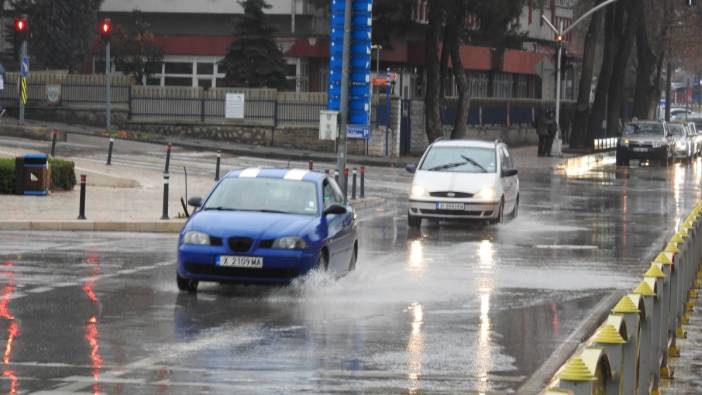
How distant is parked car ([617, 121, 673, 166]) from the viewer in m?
65.6

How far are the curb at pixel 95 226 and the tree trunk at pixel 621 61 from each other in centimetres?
5423

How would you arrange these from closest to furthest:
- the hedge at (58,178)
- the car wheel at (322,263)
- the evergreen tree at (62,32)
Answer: the car wheel at (322,263)
the hedge at (58,178)
the evergreen tree at (62,32)

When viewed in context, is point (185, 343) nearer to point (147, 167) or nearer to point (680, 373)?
point (680, 373)

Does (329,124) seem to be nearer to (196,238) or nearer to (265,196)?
(265,196)

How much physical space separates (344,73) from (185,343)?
23617 mm

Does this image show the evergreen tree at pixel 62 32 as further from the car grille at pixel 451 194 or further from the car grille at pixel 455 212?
the car grille at pixel 455 212

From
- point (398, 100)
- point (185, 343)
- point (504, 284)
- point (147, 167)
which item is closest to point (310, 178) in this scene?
point (504, 284)

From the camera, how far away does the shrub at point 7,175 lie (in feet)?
107

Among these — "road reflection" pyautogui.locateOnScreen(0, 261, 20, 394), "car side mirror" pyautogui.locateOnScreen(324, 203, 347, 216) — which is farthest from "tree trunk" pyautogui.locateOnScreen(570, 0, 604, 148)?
"road reflection" pyautogui.locateOnScreen(0, 261, 20, 394)

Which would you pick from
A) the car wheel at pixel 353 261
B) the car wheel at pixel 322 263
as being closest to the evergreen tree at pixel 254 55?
the car wheel at pixel 353 261

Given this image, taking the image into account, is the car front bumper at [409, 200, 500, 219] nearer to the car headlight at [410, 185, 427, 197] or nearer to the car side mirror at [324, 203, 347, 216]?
the car headlight at [410, 185, 427, 197]

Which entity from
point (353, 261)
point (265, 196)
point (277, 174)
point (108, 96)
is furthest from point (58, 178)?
point (108, 96)

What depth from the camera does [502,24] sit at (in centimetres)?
6341

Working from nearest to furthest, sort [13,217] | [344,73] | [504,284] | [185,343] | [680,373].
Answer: [680,373] → [185,343] → [504,284] → [13,217] → [344,73]
